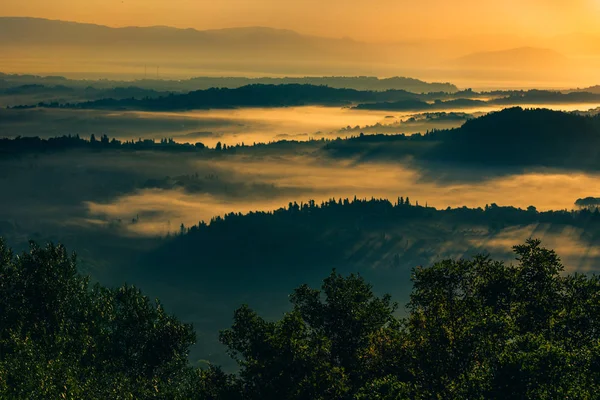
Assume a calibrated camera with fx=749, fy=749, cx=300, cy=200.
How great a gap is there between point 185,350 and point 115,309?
16.6m

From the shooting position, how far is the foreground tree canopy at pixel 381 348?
65375mm

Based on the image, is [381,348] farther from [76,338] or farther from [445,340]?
[76,338]

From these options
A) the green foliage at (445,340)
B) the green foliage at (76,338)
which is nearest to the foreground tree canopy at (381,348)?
the green foliage at (445,340)

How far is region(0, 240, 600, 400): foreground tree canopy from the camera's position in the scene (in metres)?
65.4

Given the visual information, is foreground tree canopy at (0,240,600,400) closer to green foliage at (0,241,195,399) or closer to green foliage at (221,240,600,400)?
green foliage at (221,240,600,400)

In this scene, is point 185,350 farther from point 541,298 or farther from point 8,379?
point 541,298

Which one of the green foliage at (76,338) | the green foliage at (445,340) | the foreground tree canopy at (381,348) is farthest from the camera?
the green foliage at (76,338)

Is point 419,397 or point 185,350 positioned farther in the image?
point 185,350

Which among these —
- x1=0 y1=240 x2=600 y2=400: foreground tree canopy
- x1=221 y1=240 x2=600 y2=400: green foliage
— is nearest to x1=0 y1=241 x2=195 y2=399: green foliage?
x1=0 y1=240 x2=600 y2=400: foreground tree canopy

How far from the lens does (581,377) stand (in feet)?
213

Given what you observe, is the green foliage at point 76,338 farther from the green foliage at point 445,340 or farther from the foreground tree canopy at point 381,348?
the green foliage at point 445,340

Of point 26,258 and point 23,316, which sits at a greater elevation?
→ point 26,258

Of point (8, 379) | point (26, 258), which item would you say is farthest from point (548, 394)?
point (26, 258)

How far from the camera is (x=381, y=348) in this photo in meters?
79.8
